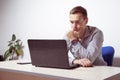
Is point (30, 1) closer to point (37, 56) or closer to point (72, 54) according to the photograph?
point (72, 54)

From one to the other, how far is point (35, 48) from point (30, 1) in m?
2.10

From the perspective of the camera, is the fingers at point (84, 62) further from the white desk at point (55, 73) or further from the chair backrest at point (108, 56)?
the chair backrest at point (108, 56)

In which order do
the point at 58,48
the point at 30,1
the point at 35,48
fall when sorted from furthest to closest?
the point at 30,1
the point at 35,48
the point at 58,48

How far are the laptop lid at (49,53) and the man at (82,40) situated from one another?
196 millimetres

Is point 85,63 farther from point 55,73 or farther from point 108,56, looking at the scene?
point 108,56

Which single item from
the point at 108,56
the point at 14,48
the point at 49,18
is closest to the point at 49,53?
the point at 108,56

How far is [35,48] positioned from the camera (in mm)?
1541

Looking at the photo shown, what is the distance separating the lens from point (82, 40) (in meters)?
1.93

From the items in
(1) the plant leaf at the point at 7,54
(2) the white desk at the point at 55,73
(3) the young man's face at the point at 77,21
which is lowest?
(1) the plant leaf at the point at 7,54

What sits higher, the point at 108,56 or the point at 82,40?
the point at 82,40

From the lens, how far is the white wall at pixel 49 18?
266 cm

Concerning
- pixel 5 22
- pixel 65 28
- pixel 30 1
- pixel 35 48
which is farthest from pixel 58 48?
pixel 5 22

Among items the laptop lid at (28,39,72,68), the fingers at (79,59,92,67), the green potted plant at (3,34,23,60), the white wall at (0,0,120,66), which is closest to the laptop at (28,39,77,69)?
the laptop lid at (28,39,72,68)

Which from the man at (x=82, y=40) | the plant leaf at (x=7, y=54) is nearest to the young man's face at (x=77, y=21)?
the man at (x=82, y=40)
